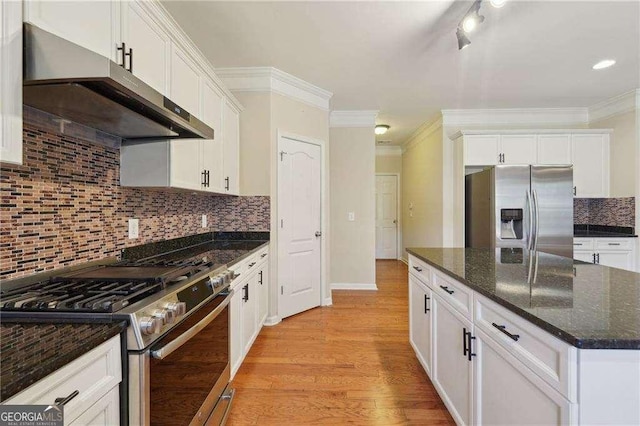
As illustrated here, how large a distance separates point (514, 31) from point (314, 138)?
212 cm

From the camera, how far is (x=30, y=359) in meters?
0.68

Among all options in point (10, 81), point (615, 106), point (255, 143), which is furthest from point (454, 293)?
point (615, 106)

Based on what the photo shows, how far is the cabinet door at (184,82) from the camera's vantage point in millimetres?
1829

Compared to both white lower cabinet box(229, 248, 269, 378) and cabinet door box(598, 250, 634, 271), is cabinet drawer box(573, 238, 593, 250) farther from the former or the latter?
white lower cabinet box(229, 248, 269, 378)

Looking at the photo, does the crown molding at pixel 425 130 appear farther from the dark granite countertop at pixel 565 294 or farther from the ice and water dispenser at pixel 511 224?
the dark granite countertop at pixel 565 294

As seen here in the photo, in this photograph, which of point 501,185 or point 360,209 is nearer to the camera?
point 501,185

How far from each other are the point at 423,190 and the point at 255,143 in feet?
10.9

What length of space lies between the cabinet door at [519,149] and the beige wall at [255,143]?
306cm

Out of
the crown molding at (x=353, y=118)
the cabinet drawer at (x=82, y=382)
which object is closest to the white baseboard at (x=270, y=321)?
the cabinet drawer at (x=82, y=382)

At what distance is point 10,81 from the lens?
915 millimetres

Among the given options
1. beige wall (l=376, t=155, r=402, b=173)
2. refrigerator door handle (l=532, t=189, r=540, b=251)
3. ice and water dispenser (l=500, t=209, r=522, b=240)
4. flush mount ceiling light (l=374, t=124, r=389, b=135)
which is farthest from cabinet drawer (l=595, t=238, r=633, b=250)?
beige wall (l=376, t=155, r=402, b=173)

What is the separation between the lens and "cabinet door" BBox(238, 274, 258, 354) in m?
2.22

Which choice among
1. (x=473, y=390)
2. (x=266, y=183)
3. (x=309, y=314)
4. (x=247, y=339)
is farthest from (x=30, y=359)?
(x=309, y=314)

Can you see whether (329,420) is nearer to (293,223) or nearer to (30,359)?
(30,359)
